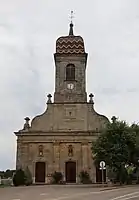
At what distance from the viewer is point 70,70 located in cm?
6169

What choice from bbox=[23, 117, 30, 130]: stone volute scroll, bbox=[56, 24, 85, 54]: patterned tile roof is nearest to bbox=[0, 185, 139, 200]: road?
bbox=[23, 117, 30, 130]: stone volute scroll

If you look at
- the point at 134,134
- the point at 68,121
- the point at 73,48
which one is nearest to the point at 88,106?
the point at 68,121

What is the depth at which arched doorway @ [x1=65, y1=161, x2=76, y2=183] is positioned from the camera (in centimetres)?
5645

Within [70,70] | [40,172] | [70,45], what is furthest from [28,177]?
[70,45]

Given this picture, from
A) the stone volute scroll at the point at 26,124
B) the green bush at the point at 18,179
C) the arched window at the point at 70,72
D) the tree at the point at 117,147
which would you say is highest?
the arched window at the point at 70,72

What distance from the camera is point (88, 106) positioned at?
196 feet

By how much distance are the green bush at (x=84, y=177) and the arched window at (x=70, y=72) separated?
13.8m

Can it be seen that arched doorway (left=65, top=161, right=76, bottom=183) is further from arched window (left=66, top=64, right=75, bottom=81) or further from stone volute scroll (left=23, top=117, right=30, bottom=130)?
arched window (left=66, top=64, right=75, bottom=81)

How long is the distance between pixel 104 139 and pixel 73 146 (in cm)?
1238

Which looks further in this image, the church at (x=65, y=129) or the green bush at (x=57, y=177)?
the church at (x=65, y=129)

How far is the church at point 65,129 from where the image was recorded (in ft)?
185

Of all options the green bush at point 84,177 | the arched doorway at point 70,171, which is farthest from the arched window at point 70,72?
the green bush at point 84,177

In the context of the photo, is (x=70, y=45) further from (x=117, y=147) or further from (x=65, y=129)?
(x=117, y=147)

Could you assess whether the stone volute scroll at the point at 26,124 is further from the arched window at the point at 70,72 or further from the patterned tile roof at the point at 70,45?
the patterned tile roof at the point at 70,45
